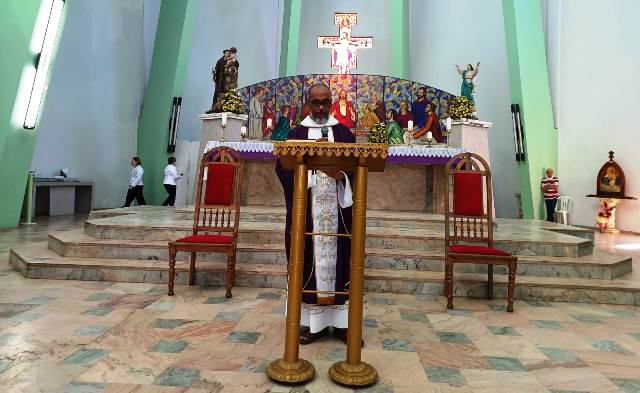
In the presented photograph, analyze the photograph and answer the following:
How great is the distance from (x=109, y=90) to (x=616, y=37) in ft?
39.4

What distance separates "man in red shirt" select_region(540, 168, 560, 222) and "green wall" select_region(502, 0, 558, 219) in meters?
0.42

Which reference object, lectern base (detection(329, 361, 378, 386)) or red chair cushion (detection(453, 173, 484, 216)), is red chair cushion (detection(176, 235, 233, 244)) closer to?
lectern base (detection(329, 361, 378, 386))

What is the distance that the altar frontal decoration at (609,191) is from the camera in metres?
9.08

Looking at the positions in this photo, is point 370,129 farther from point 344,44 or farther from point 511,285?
point 511,285

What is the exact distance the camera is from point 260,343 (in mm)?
2693

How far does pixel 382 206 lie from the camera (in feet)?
24.3

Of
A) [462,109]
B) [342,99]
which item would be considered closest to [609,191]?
[462,109]

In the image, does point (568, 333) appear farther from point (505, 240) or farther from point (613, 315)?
point (505, 240)

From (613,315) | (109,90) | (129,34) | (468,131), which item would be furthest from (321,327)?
(129,34)

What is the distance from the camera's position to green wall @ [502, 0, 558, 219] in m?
10.1

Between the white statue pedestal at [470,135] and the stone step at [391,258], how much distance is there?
3.45 m

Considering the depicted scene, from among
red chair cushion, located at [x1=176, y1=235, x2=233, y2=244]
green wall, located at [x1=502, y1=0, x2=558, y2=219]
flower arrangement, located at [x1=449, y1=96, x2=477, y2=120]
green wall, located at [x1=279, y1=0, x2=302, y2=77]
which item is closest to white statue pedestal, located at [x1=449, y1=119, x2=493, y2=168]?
flower arrangement, located at [x1=449, y1=96, x2=477, y2=120]

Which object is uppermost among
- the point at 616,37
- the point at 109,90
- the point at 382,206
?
the point at 616,37

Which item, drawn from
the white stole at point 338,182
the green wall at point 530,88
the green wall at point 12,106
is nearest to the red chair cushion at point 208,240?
the white stole at point 338,182
